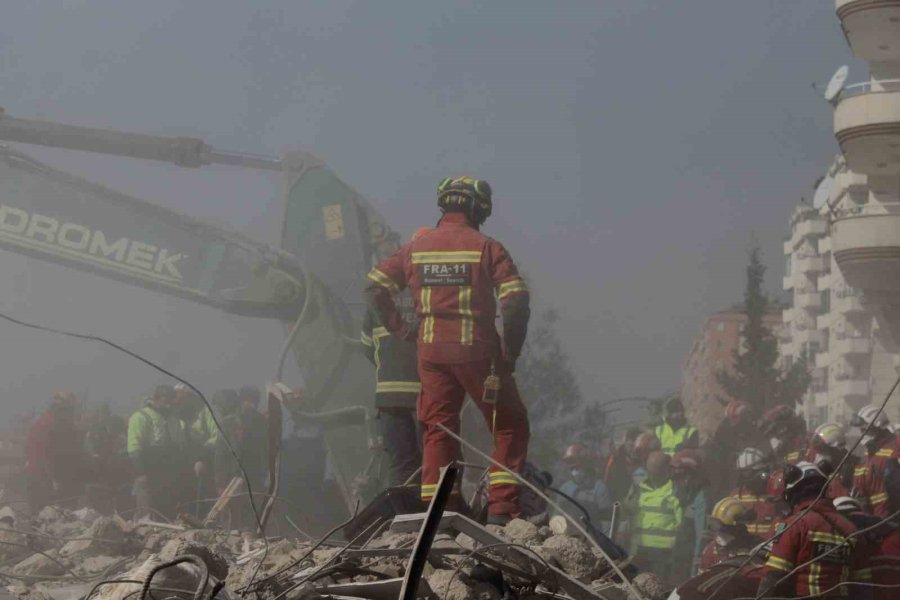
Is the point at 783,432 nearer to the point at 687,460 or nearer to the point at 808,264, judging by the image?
the point at 687,460

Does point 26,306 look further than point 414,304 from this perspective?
Yes

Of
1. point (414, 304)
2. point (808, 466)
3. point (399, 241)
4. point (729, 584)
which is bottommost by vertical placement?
point (729, 584)

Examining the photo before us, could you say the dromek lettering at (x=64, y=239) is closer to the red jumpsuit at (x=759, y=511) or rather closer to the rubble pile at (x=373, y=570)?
the rubble pile at (x=373, y=570)

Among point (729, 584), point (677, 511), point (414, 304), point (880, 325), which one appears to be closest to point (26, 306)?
point (677, 511)

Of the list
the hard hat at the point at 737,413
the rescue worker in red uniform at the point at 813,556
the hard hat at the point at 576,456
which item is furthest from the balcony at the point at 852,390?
the rescue worker in red uniform at the point at 813,556

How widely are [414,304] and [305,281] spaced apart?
17.7ft

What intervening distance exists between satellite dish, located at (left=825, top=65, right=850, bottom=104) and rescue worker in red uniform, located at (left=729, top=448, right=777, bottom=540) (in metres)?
10.2

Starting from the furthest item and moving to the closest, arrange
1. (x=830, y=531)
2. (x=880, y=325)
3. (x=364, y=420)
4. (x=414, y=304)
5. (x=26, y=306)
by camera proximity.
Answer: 1. (x=880, y=325)
2. (x=26, y=306)
3. (x=364, y=420)
4. (x=414, y=304)
5. (x=830, y=531)

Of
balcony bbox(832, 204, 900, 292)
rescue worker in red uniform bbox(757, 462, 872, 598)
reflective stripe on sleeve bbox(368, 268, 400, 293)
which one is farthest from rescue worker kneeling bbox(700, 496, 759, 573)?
balcony bbox(832, 204, 900, 292)

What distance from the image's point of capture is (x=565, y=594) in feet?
18.4

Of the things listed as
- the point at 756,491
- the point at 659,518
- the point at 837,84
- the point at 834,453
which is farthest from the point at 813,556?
the point at 837,84

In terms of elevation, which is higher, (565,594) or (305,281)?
(305,281)

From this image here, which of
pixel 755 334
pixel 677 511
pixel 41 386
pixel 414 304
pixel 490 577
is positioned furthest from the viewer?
pixel 755 334

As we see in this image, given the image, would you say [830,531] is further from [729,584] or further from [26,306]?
[26,306]
